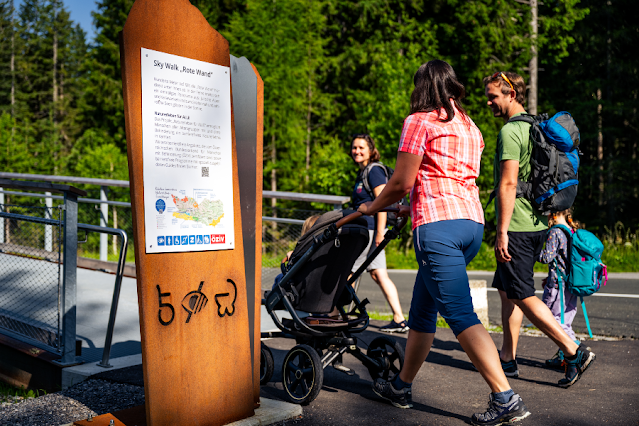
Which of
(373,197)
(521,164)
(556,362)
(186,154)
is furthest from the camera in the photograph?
(373,197)

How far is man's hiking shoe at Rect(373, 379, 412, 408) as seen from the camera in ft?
12.1

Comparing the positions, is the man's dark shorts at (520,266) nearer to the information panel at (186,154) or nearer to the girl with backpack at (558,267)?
the girl with backpack at (558,267)

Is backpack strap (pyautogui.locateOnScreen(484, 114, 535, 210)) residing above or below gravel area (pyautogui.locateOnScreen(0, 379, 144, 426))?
above

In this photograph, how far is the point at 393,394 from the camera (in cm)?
370

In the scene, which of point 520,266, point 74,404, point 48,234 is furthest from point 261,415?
point 48,234

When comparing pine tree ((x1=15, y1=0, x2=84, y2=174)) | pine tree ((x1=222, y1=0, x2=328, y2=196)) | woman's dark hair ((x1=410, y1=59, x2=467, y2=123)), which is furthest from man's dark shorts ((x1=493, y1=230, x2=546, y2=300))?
pine tree ((x1=15, y1=0, x2=84, y2=174))

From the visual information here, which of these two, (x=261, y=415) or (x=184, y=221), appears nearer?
(x=184, y=221)

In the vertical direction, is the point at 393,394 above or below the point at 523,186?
below

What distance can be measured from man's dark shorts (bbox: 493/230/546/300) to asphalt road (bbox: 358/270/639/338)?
2.44 metres

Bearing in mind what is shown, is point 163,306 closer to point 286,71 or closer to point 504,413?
point 504,413

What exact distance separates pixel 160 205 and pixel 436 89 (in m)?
1.68

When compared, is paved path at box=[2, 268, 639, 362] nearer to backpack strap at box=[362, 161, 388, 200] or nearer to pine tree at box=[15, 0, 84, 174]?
backpack strap at box=[362, 161, 388, 200]

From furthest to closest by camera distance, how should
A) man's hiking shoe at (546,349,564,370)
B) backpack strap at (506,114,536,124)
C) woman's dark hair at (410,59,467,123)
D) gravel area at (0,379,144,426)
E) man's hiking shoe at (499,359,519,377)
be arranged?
man's hiking shoe at (546,349,564,370) < man's hiking shoe at (499,359,519,377) < backpack strap at (506,114,536,124) < gravel area at (0,379,144,426) < woman's dark hair at (410,59,467,123)

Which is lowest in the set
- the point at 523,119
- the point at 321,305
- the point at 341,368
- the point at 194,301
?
the point at 341,368
